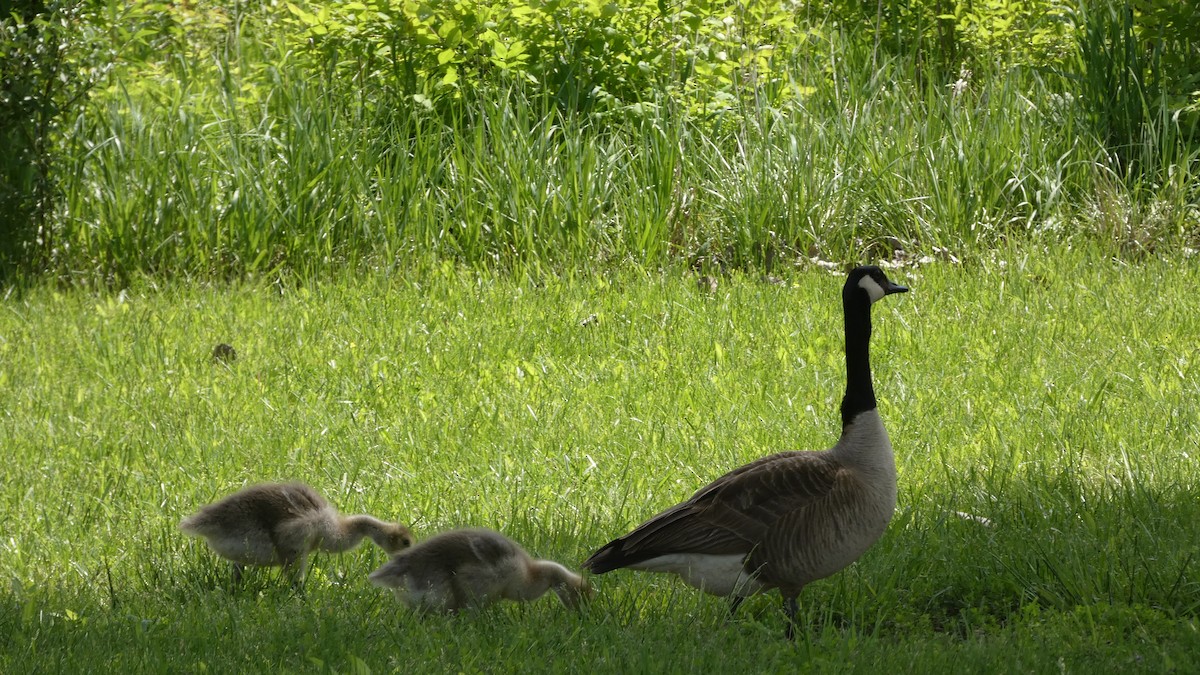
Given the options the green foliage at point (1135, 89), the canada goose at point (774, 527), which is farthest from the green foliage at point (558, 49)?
the canada goose at point (774, 527)

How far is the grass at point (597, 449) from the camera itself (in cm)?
450

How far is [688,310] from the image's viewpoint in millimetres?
8570

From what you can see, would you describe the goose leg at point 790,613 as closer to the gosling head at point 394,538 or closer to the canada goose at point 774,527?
the canada goose at point 774,527

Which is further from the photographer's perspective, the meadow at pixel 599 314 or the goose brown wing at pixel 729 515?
the meadow at pixel 599 314

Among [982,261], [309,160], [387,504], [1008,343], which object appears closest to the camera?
[387,504]

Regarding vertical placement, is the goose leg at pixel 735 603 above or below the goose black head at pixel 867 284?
below

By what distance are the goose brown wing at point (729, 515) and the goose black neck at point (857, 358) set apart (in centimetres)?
27

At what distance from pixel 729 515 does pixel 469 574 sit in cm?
91

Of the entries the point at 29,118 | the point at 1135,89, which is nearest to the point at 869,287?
the point at 1135,89

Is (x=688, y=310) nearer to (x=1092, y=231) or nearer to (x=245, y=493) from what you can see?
(x=1092, y=231)

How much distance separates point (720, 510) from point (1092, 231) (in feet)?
19.6

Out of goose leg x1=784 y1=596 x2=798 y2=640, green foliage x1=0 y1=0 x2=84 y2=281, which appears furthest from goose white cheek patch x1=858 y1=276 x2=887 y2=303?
green foliage x1=0 y1=0 x2=84 y2=281

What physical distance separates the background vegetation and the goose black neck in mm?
4412

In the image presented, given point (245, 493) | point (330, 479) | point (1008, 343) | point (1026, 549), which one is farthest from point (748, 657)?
point (1008, 343)
